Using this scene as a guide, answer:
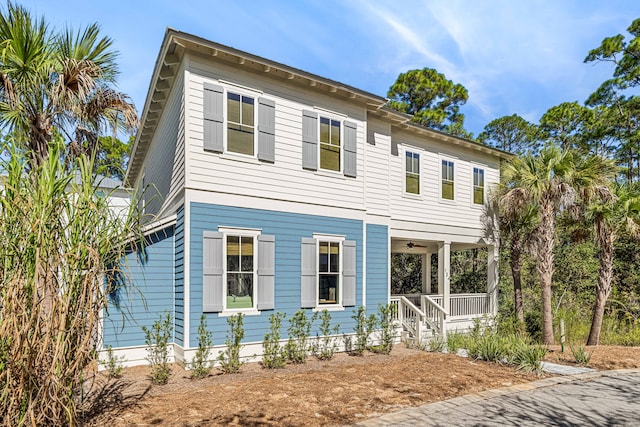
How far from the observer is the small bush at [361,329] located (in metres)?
10.1

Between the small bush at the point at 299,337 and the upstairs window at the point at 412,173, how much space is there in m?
5.40

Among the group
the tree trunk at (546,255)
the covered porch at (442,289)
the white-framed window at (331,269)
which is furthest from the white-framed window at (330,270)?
the tree trunk at (546,255)

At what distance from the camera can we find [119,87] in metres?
8.63

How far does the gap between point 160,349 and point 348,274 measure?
463 cm

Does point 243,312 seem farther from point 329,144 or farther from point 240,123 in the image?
point 329,144

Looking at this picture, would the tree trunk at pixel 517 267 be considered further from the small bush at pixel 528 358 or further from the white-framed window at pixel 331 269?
the white-framed window at pixel 331 269

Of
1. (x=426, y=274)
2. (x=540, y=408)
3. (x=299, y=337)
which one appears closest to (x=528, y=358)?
(x=540, y=408)

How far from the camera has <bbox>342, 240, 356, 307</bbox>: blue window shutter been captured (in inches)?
406

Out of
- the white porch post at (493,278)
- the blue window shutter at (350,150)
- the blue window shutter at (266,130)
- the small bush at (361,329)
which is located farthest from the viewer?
the white porch post at (493,278)

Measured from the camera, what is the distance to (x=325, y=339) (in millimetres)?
9703

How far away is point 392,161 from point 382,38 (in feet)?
13.7

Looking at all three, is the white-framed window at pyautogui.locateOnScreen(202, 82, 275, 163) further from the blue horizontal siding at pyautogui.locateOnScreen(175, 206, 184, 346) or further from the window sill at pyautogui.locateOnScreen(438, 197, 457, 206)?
the window sill at pyautogui.locateOnScreen(438, 197, 457, 206)

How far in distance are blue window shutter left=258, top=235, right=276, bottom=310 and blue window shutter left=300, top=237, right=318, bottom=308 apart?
2.70 feet

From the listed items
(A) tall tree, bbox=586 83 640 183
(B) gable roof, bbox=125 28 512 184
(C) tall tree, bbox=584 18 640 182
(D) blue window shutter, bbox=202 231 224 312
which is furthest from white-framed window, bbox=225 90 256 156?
(A) tall tree, bbox=586 83 640 183
